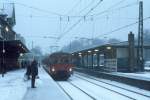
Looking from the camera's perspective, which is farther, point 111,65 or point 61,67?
point 111,65

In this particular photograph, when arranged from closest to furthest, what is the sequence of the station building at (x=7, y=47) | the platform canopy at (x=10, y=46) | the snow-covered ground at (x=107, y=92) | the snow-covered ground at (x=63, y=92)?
Answer: the snow-covered ground at (x=63, y=92), the snow-covered ground at (x=107, y=92), the platform canopy at (x=10, y=46), the station building at (x=7, y=47)

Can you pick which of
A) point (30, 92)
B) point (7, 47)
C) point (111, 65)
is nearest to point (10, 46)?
point (7, 47)

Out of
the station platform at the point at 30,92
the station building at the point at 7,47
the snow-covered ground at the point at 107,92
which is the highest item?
the station building at the point at 7,47

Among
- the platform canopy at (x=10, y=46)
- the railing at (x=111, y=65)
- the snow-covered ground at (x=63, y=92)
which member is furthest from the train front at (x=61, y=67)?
the railing at (x=111, y=65)

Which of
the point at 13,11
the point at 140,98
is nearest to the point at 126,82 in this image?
the point at 140,98

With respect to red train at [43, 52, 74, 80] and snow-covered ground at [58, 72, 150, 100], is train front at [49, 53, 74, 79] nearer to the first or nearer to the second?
red train at [43, 52, 74, 80]

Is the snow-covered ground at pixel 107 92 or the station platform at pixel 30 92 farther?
the snow-covered ground at pixel 107 92

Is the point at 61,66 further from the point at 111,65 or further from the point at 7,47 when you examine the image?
the point at 7,47

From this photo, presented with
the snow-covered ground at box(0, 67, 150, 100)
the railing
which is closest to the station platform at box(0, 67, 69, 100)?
the snow-covered ground at box(0, 67, 150, 100)

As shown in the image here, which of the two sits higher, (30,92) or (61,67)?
(61,67)

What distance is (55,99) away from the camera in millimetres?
18469

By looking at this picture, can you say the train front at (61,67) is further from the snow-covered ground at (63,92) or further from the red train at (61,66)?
the snow-covered ground at (63,92)

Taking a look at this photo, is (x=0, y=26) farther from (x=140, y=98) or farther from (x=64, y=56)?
(x=140, y=98)

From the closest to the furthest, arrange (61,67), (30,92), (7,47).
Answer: (30,92) < (61,67) < (7,47)
